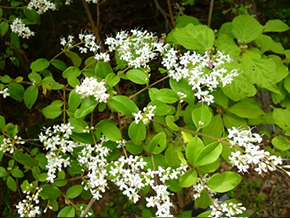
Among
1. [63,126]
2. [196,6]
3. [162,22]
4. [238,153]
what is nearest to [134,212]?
[63,126]

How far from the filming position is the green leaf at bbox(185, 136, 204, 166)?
1.12 metres

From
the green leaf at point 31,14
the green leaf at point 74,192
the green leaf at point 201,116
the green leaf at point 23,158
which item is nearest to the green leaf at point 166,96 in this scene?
the green leaf at point 201,116

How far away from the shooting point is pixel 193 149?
44.2 inches

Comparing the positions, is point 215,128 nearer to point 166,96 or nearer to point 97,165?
point 166,96

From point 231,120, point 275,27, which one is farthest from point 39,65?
point 275,27

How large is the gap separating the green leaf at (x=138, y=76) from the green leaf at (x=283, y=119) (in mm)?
731

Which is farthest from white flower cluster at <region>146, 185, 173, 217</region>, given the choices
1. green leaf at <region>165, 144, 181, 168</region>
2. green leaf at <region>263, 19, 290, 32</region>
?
green leaf at <region>263, 19, 290, 32</region>

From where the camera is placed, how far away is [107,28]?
3.74 meters

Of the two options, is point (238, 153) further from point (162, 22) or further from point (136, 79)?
point (162, 22)

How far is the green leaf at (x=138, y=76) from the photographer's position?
1.29 meters

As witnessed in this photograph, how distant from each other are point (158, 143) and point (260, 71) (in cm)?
73

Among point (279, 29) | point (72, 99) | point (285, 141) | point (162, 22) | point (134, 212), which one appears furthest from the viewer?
point (162, 22)

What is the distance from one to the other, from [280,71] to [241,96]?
0.35m

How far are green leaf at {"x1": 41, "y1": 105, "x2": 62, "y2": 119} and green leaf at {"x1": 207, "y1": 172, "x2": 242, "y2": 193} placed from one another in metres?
0.81
